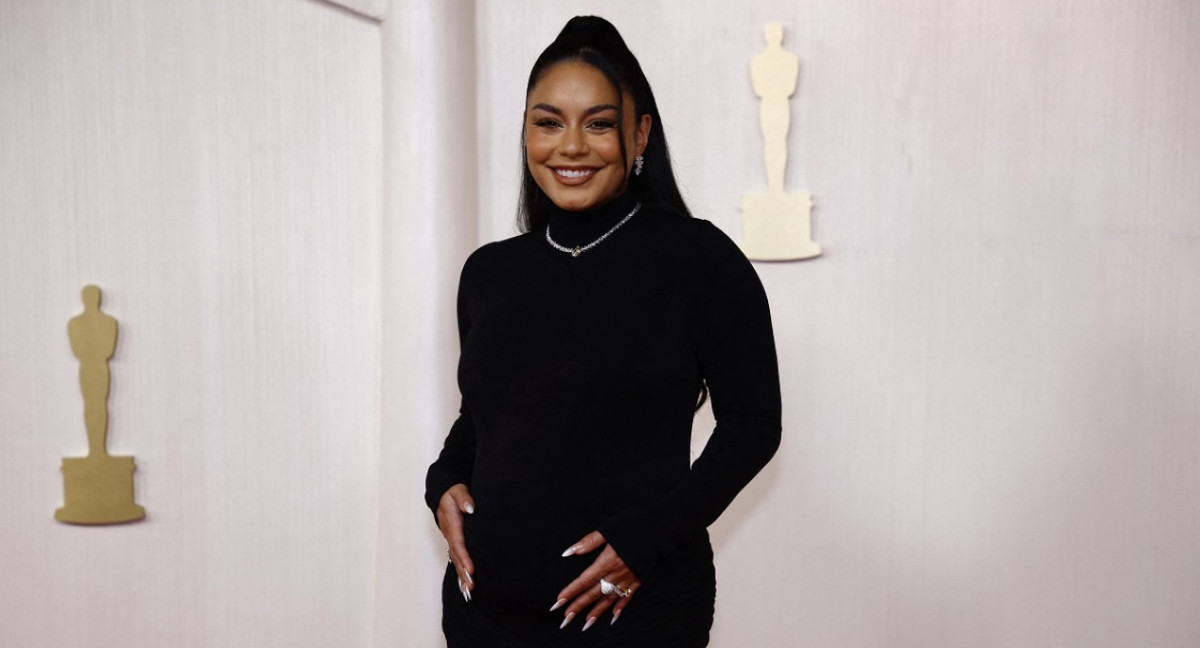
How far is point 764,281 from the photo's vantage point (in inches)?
96.5

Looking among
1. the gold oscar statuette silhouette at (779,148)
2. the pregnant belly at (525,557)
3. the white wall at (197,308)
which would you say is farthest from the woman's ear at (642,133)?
the white wall at (197,308)

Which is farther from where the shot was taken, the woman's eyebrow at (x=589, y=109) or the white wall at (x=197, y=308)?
the white wall at (x=197, y=308)

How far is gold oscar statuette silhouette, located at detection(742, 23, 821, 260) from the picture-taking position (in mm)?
2398

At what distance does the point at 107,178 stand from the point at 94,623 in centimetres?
105

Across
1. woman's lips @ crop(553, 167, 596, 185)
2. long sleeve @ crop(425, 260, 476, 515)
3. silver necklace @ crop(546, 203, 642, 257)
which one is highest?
woman's lips @ crop(553, 167, 596, 185)

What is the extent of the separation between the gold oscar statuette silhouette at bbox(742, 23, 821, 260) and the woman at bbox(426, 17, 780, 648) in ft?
3.61

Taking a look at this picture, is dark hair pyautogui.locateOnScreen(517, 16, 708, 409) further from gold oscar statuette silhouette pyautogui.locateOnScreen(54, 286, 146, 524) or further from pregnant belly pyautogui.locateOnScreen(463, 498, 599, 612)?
gold oscar statuette silhouette pyautogui.locateOnScreen(54, 286, 146, 524)

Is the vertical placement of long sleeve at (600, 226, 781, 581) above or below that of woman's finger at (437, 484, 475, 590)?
above

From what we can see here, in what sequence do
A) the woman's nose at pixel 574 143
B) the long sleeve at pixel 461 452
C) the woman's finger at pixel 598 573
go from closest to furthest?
the woman's finger at pixel 598 573 < the woman's nose at pixel 574 143 < the long sleeve at pixel 461 452

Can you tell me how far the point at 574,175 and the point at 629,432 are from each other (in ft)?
1.11

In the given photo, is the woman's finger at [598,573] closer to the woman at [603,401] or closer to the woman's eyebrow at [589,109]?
the woman at [603,401]

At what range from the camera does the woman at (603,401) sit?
123 cm

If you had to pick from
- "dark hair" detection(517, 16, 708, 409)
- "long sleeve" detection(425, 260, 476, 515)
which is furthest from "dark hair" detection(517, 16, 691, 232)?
"long sleeve" detection(425, 260, 476, 515)

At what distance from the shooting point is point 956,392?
2.42 meters
